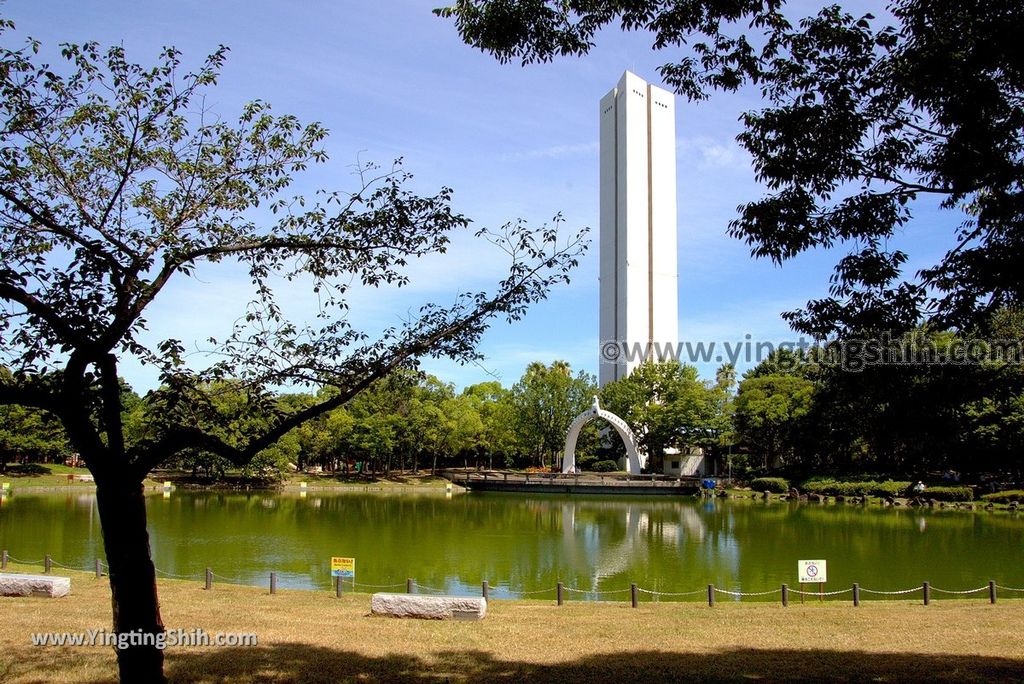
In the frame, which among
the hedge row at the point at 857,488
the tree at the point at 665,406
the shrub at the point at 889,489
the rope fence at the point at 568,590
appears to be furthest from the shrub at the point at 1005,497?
the rope fence at the point at 568,590

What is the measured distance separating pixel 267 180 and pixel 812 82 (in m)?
5.13

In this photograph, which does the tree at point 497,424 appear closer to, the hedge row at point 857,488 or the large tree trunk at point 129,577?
the hedge row at point 857,488

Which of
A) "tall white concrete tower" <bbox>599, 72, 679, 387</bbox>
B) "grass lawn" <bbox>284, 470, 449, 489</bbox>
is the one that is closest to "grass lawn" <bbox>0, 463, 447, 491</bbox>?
"grass lawn" <bbox>284, 470, 449, 489</bbox>

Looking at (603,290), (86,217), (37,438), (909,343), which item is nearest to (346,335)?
(86,217)

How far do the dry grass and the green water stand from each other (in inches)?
159

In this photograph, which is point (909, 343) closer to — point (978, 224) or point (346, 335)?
point (978, 224)

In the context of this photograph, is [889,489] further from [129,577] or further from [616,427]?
[129,577]

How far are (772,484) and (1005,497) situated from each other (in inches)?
561

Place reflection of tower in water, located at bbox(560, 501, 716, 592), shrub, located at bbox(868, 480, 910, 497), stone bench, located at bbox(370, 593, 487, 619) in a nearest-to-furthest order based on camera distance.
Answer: stone bench, located at bbox(370, 593, 487, 619) → reflection of tower in water, located at bbox(560, 501, 716, 592) → shrub, located at bbox(868, 480, 910, 497)

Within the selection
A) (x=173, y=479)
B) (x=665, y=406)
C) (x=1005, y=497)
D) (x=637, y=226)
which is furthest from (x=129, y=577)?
(x=637, y=226)

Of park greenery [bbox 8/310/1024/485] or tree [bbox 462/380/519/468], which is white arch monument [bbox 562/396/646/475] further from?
tree [bbox 462/380/519/468]

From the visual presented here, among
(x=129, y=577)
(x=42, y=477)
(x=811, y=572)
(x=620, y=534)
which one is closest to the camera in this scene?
(x=129, y=577)

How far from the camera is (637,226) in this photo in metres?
77.6

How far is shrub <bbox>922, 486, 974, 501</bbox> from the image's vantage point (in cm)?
4141
